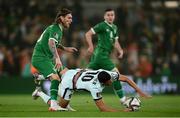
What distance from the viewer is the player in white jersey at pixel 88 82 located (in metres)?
14.4

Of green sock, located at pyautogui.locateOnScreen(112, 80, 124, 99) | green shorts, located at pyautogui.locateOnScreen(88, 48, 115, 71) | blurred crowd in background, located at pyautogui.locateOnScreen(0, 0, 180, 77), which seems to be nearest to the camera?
green sock, located at pyautogui.locateOnScreen(112, 80, 124, 99)

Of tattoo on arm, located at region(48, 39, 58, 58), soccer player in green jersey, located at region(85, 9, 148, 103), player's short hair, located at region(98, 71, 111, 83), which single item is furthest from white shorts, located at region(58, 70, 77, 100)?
soccer player in green jersey, located at region(85, 9, 148, 103)

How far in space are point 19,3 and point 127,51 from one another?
17.2ft

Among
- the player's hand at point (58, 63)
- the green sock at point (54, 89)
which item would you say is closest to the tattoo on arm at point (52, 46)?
the player's hand at point (58, 63)

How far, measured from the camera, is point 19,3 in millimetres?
29703

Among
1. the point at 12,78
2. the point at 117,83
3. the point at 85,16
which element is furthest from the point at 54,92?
the point at 85,16

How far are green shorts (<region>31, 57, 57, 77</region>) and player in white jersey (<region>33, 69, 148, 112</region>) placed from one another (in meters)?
0.50

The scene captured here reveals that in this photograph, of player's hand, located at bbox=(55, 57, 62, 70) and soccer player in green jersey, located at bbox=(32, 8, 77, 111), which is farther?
soccer player in green jersey, located at bbox=(32, 8, 77, 111)

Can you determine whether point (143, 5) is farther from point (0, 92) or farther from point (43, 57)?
point (43, 57)

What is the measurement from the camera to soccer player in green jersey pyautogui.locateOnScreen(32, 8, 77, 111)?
14875mm

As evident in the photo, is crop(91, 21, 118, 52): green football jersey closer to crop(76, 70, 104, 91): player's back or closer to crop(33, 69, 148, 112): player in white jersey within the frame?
crop(33, 69, 148, 112): player in white jersey

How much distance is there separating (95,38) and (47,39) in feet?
43.8

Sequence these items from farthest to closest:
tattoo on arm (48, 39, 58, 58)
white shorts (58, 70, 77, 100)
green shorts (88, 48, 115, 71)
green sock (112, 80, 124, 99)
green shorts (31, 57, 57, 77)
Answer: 1. green shorts (88, 48, 115, 71)
2. green sock (112, 80, 124, 99)
3. green shorts (31, 57, 57, 77)
4. tattoo on arm (48, 39, 58, 58)
5. white shorts (58, 70, 77, 100)

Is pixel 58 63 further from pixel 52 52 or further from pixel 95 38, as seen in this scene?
pixel 95 38
